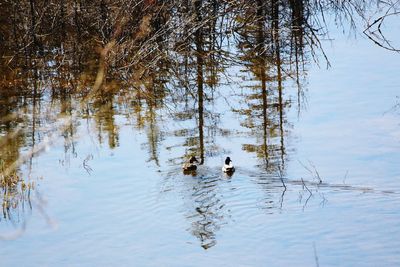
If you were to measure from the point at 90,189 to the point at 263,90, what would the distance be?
7084mm

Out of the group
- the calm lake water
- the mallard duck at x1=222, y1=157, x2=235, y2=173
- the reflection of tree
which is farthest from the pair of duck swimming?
the reflection of tree

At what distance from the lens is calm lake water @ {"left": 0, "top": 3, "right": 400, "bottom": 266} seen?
1023 cm

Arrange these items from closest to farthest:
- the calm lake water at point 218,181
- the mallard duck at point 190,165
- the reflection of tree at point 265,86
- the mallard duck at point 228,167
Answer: the calm lake water at point 218,181, the mallard duck at point 228,167, the mallard duck at point 190,165, the reflection of tree at point 265,86

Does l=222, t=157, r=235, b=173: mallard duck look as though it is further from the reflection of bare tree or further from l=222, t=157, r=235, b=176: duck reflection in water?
the reflection of bare tree

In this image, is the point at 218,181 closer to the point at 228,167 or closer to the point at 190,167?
the point at 228,167

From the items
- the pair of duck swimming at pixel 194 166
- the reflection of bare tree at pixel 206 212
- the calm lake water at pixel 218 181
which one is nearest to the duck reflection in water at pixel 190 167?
the pair of duck swimming at pixel 194 166

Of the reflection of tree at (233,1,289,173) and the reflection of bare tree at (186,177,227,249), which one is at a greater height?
the reflection of tree at (233,1,289,173)

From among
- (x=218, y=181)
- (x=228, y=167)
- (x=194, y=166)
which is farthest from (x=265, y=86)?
(x=218, y=181)

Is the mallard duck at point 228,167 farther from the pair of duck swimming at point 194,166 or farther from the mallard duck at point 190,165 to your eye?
the mallard duck at point 190,165

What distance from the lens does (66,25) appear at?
2464cm

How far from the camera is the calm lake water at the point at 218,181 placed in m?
10.2

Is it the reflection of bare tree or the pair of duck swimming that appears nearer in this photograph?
the reflection of bare tree

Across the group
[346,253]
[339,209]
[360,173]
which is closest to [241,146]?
[360,173]

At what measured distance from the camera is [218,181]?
1268 centimetres
